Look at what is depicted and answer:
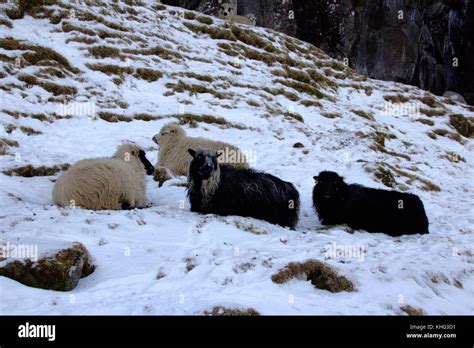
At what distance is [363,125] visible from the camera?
19.2 meters

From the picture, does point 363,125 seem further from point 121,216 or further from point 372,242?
point 121,216

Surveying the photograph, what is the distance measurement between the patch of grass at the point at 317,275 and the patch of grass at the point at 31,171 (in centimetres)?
626

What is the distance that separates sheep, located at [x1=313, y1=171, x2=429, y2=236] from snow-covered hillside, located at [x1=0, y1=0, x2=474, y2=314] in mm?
401

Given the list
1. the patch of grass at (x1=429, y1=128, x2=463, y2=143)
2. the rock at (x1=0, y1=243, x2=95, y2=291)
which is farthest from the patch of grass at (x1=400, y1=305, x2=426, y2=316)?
the patch of grass at (x1=429, y1=128, x2=463, y2=143)

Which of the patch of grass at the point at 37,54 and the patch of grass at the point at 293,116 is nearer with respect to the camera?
the patch of grass at the point at 37,54

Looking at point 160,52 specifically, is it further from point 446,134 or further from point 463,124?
point 463,124

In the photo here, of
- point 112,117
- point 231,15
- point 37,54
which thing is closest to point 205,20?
point 231,15

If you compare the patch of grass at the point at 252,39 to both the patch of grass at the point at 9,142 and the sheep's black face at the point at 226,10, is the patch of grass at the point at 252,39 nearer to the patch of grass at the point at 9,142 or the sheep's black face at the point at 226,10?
the sheep's black face at the point at 226,10

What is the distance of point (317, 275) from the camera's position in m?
5.78

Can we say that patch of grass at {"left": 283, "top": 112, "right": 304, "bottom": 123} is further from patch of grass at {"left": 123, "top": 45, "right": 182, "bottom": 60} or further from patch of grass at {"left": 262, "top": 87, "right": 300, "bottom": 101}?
patch of grass at {"left": 123, "top": 45, "right": 182, "bottom": 60}

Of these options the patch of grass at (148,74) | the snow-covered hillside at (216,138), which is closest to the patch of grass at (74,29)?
the snow-covered hillside at (216,138)

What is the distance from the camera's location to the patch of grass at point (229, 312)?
461 cm
